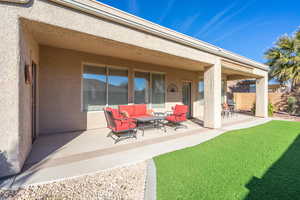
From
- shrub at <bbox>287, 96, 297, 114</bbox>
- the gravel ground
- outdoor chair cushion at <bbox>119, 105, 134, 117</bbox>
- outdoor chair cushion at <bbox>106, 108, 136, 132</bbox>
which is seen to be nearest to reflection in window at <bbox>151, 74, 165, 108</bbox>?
outdoor chair cushion at <bbox>119, 105, 134, 117</bbox>

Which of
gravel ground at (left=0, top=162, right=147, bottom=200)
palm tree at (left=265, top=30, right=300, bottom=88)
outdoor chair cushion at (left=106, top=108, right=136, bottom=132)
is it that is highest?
palm tree at (left=265, top=30, right=300, bottom=88)

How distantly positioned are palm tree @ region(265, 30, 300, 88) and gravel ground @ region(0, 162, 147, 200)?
11.1 m

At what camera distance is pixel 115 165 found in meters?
3.05

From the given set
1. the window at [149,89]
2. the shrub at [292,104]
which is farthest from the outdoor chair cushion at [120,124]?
the shrub at [292,104]

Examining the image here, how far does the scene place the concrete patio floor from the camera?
2.67 meters

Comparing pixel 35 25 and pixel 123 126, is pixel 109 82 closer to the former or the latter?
pixel 123 126

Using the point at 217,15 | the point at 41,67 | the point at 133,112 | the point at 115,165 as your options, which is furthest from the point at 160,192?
the point at 217,15

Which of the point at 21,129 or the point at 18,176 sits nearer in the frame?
the point at 18,176

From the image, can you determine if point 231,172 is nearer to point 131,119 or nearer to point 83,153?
point 131,119

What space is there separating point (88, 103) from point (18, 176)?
368 cm

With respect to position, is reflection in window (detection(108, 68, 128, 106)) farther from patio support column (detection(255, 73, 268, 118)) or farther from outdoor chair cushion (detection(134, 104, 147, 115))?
patio support column (detection(255, 73, 268, 118))

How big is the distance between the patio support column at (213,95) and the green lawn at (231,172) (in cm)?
202

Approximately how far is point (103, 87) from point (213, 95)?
4959 mm

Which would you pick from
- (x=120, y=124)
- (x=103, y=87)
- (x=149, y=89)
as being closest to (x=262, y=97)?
(x=149, y=89)
